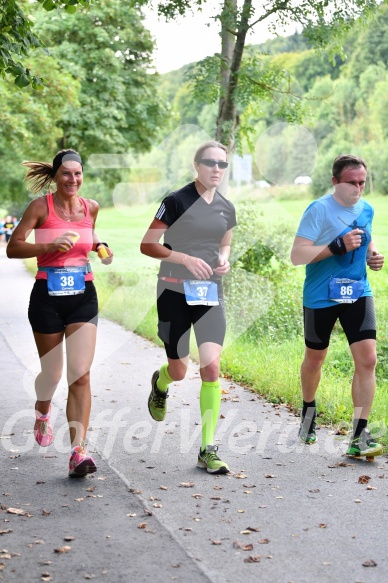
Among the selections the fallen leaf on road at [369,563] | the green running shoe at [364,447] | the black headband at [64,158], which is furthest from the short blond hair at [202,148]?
the fallen leaf on road at [369,563]

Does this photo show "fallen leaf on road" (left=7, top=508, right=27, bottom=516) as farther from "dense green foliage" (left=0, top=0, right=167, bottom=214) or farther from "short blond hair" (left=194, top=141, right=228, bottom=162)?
"dense green foliage" (left=0, top=0, right=167, bottom=214)

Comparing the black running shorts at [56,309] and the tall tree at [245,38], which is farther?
the tall tree at [245,38]

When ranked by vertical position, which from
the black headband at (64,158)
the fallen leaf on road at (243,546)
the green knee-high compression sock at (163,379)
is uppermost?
the black headband at (64,158)

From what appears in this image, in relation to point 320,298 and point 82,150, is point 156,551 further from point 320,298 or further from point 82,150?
point 82,150

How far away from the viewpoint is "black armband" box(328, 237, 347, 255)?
21.9ft

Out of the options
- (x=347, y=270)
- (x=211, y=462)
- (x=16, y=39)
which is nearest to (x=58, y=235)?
(x=211, y=462)

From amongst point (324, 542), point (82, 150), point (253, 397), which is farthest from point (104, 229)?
point (324, 542)

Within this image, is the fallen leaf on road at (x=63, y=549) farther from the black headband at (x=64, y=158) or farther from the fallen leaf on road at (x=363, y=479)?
the black headband at (x=64, y=158)

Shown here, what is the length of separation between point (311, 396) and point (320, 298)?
32.1 inches

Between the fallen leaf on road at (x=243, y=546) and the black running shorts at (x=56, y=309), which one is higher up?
the black running shorts at (x=56, y=309)

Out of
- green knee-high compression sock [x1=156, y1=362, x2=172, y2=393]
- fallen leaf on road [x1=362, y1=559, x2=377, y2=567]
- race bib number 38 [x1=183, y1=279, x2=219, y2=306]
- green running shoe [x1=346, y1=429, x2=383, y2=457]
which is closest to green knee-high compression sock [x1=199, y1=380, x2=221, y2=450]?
race bib number 38 [x1=183, y1=279, x2=219, y2=306]

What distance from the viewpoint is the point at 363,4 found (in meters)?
12.8

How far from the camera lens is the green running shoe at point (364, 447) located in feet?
21.9

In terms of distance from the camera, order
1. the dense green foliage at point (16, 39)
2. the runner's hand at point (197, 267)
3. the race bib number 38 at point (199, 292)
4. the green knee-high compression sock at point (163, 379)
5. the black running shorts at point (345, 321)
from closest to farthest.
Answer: the runner's hand at point (197, 267)
the race bib number 38 at point (199, 292)
the black running shorts at point (345, 321)
the green knee-high compression sock at point (163, 379)
the dense green foliage at point (16, 39)
